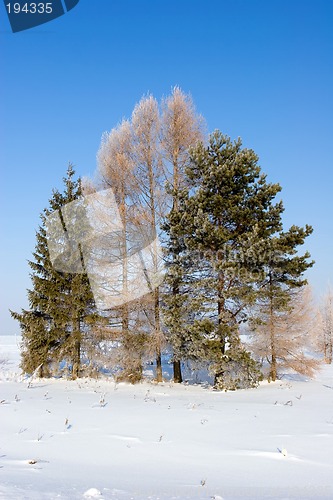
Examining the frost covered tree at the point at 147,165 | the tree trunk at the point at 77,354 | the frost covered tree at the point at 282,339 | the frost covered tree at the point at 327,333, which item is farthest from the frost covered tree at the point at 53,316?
the frost covered tree at the point at 327,333

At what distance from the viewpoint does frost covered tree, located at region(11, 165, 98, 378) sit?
15516mm

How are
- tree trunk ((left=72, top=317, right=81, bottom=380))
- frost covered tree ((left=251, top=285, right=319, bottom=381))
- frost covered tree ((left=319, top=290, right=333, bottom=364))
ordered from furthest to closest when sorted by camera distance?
1. frost covered tree ((left=319, top=290, right=333, bottom=364))
2. tree trunk ((left=72, top=317, right=81, bottom=380))
3. frost covered tree ((left=251, top=285, right=319, bottom=381))

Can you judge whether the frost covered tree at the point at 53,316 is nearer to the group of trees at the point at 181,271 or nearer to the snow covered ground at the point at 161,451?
the group of trees at the point at 181,271

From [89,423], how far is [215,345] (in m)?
7.21

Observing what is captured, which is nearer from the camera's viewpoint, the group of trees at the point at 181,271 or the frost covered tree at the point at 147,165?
the group of trees at the point at 181,271

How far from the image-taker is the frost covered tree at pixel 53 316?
15516mm

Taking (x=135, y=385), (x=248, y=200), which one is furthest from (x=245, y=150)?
(x=135, y=385)

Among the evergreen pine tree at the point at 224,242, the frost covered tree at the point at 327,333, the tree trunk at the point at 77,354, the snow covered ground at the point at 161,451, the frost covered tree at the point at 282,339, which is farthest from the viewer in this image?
the frost covered tree at the point at 327,333

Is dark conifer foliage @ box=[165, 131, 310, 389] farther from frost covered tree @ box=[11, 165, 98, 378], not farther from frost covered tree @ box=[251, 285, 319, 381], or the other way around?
frost covered tree @ box=[11, 165, 98, 378]

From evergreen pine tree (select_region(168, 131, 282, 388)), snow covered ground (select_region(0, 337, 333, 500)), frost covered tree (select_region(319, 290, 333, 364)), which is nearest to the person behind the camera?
snow covered ground (select_region(0, 337, 333, 500))

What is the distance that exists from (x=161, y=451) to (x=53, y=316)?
11.9 metres

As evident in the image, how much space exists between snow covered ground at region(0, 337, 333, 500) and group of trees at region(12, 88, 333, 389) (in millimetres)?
5312

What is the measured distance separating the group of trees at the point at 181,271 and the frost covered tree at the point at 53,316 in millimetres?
47

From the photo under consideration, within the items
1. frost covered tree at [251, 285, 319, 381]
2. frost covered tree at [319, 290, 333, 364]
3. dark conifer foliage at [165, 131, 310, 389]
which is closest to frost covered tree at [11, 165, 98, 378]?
dark conifer foliage at [165, 131, 310, 389]
